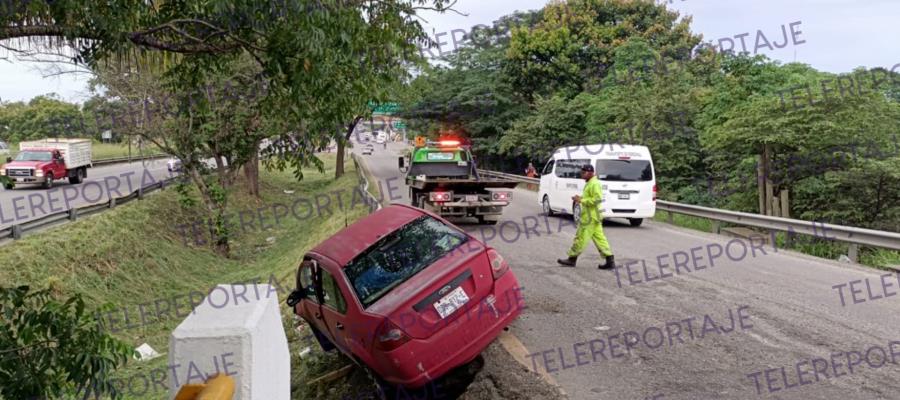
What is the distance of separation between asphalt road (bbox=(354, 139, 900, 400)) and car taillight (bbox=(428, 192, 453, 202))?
3.30 metres

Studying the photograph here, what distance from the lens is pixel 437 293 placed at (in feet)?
17.6

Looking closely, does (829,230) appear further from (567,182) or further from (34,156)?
(34,156)

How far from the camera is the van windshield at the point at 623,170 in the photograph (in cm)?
1499

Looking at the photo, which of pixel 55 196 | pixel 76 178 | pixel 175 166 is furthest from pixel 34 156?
pixel 175 166

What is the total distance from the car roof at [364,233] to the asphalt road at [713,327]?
180 centimetres

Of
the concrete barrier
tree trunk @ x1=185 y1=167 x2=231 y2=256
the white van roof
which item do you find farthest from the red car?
tree trunk @ x1=185 y1=167 x2=231 y2=256

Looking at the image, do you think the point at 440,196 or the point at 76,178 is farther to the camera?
the point at 76,178

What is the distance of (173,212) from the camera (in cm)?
2080

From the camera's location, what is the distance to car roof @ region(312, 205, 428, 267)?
243 inches

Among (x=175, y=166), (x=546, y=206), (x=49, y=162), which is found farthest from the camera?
(x=175, y=166)

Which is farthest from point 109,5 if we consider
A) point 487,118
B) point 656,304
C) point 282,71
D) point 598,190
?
point 487,118

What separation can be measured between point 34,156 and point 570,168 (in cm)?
2078

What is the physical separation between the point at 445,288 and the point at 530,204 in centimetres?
1673

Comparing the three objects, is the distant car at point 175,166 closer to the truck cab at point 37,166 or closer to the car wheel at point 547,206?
the truck cab at point 37,166
